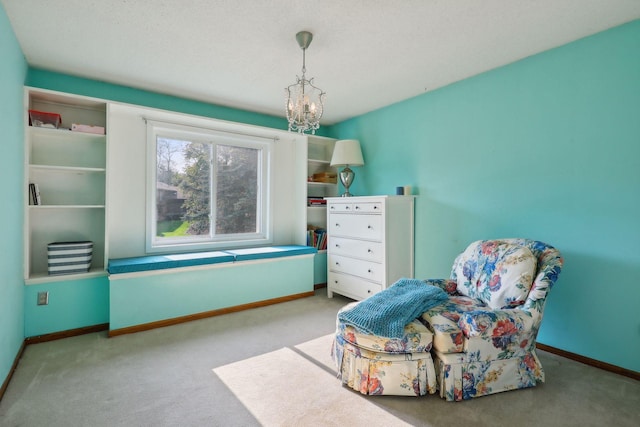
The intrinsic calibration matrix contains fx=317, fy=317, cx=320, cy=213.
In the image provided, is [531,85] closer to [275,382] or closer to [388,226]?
[388,226]

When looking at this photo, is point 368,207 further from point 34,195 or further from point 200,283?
point 34,195

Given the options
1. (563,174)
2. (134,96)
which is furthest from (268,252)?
(563,174)

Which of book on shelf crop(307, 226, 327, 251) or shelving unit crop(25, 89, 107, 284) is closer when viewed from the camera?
shelving unit crop(25, 89, 107, 284)

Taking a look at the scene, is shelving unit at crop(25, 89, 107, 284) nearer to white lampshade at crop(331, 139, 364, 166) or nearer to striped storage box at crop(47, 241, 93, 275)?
striped storage box at crop(47, 241, 93, 275)

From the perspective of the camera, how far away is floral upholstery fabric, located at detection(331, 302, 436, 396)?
1.88 meters

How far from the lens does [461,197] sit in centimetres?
315

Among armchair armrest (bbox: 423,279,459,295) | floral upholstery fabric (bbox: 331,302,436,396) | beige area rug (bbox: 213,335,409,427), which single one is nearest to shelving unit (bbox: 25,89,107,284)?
beige area rug (bbox: 213,335,409,427)

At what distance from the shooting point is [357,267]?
3.62m

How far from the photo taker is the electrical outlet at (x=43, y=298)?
267cm

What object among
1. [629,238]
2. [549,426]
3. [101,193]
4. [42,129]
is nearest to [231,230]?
[101,193]

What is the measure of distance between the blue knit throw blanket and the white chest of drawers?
3.33ft

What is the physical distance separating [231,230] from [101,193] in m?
1.42

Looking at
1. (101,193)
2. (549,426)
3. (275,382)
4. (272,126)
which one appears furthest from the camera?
(272,126)

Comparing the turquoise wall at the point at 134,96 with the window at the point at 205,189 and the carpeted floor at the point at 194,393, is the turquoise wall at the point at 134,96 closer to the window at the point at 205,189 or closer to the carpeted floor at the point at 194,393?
the window at the point at 205,189
